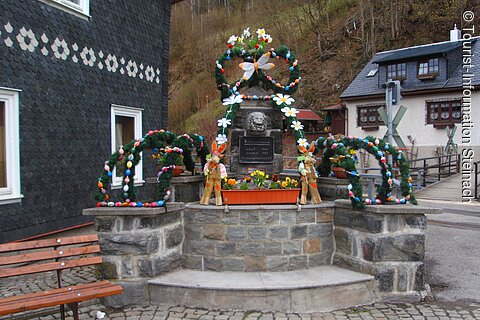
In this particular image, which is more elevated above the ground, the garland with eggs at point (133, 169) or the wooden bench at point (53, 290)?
the garland with eggs at point (133, 169)

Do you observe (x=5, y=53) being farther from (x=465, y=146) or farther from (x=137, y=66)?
(x=465, y=146)

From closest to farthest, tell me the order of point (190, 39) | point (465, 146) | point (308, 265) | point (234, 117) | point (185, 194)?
Result: point (308, 265) → point (185, 194) → point (234, 117) → point (465, 146) → point (190, 39)

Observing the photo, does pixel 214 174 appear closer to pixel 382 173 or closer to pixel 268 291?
A: pixel 268 291

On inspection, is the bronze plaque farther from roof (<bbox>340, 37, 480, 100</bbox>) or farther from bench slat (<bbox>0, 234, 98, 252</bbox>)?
roof (<bbox>340, 37, 480, 100</bbox>)

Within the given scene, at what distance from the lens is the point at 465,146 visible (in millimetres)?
22438

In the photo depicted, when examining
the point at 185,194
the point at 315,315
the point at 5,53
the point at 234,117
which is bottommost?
the point at 315,315

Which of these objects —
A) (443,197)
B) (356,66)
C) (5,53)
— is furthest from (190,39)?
(5,53)

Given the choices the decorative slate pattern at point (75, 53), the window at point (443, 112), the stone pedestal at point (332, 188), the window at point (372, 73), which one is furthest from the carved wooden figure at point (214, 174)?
the window at point (372, 73)

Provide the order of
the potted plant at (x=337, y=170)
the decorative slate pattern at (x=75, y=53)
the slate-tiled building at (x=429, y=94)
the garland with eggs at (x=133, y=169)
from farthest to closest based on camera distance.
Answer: the slate-tiled building at (x=429, y=94), the decorative slate pattern at (x=75, y=53), the potted plant at (x=337, y=170), the garland with eggs at (x=133, y=169)

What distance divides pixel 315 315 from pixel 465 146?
21.4 metres

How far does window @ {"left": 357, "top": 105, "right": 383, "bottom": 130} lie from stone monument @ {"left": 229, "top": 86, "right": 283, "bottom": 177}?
70.2ft

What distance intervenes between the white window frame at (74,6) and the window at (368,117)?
21.6 m

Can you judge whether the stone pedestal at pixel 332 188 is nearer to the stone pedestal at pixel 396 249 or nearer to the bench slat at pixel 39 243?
the stone pedestal at pixel 396 249

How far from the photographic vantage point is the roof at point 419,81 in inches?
935
